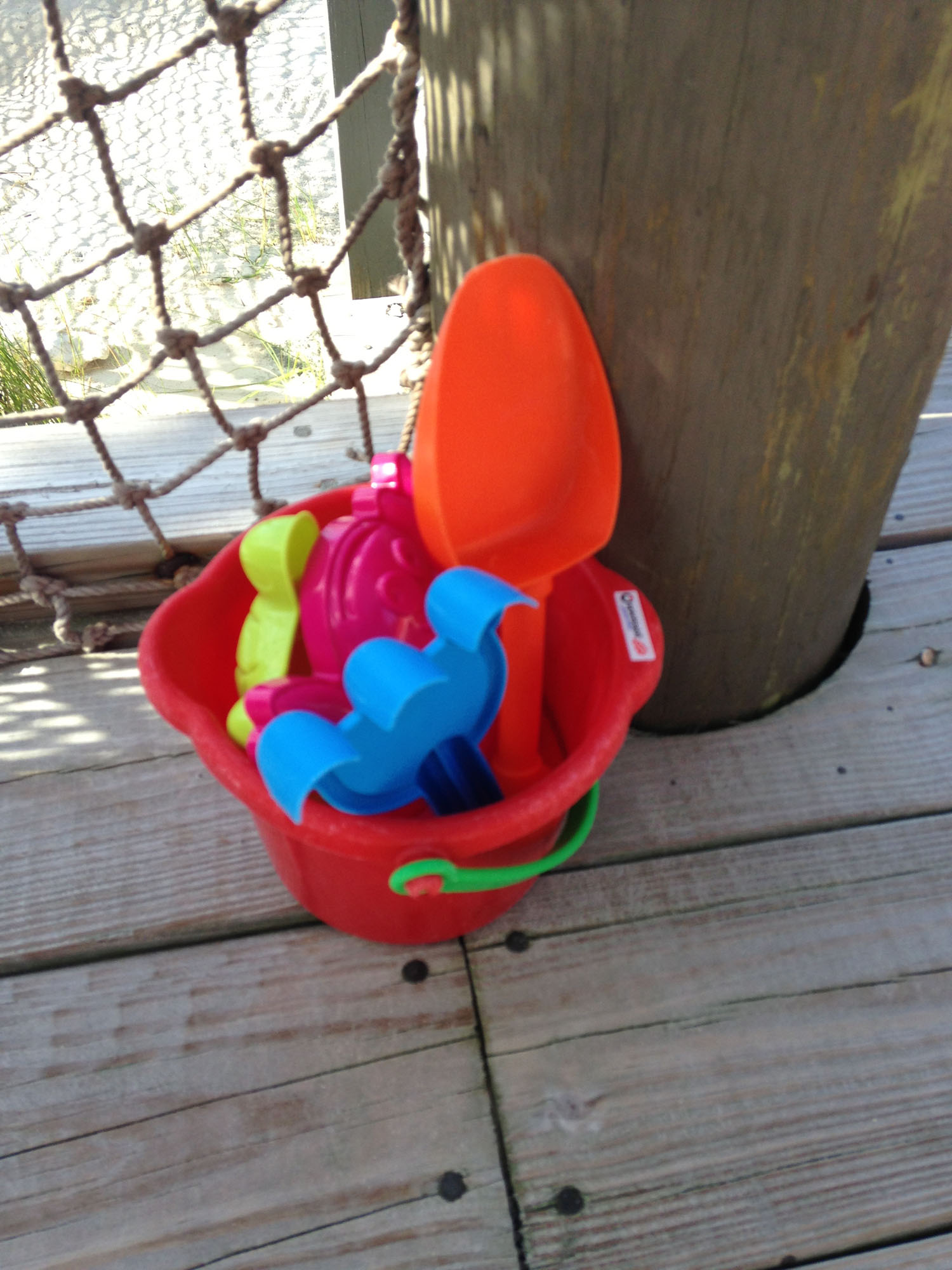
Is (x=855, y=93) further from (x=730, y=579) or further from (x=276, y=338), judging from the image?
(x=276, y=338)

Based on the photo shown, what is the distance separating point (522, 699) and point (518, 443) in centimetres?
21

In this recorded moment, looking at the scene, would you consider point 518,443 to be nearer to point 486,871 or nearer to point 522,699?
point 522,699

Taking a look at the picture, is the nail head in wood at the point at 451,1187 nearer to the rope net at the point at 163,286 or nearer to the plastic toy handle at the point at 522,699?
the plastic toy handle at the point at 522,699

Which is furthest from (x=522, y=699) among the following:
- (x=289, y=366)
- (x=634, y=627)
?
(x=289, y=366)

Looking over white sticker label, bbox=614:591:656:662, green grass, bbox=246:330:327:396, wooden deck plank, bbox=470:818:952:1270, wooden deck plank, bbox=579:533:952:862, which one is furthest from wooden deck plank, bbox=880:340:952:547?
green grass, bbox=246:330:327:396

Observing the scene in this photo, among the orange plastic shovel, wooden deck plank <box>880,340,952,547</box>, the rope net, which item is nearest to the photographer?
the orange plastic shovel

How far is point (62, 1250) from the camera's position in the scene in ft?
2.15

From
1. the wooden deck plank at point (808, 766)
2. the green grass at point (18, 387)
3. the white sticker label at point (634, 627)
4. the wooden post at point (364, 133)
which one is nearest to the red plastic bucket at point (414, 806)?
the white sticker label at point (634, 627)

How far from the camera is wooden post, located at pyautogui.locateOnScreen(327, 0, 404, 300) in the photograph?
1.51 m

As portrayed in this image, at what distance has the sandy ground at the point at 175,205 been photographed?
2398 millimetres

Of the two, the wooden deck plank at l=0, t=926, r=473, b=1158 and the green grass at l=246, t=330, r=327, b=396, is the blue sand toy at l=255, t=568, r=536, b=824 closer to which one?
the wooden deck plank at l=0, t=926, r=473, b=1158

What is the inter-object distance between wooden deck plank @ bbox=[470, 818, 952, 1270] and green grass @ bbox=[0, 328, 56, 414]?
5.48 feet

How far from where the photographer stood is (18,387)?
77.0 inches

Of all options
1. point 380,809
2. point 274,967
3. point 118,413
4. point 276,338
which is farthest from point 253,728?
point 276,338
